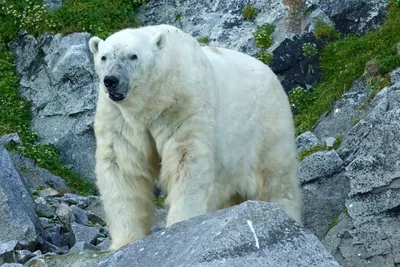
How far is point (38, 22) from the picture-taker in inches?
680

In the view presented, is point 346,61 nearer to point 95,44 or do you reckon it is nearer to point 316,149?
point 316,149

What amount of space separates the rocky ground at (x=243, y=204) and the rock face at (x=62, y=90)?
1 cm

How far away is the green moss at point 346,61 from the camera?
50.6 feet

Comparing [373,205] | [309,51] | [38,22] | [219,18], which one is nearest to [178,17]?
[219,18]

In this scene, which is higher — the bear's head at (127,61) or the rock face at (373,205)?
the bear's head at (127,61)

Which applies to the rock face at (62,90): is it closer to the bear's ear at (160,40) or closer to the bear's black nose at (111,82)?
the bear's ear at (160,40)

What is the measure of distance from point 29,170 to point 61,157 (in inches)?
42.2

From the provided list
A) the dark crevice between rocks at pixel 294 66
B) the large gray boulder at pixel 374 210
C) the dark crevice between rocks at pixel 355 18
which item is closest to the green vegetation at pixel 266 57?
the dark crevice between rocks at pixel 294 66

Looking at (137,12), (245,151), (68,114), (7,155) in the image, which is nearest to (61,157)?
(68,114)

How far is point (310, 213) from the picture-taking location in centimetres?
1244

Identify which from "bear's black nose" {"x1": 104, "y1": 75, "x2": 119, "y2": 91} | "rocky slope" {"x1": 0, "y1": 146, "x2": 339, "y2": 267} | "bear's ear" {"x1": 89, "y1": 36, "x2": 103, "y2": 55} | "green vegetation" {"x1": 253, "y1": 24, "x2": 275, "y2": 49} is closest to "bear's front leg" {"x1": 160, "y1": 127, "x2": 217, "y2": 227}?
"bear's black nose" {"x1": 104, "y1": 75, "x2": 119, "y2": 91}

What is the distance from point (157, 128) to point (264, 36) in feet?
22.7

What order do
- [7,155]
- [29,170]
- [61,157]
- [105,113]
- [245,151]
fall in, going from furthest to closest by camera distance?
[61,157] < [29,170] < [7,155] < [245,151] < [105,113]

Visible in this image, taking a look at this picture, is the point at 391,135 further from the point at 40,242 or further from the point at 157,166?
the point at 40,242
